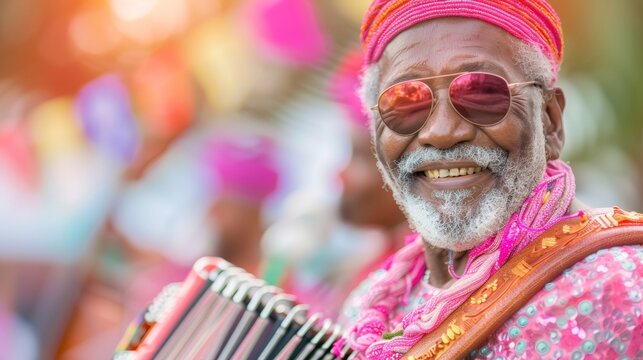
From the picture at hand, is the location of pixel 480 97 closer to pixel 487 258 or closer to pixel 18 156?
pixel 487 258

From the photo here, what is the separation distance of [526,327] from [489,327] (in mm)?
83

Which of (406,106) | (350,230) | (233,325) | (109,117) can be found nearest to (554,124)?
(406,106)

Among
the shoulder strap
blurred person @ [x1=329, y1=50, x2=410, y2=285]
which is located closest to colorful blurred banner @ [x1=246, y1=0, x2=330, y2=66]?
blurred person @ [x1=329, y1=50, x2=410, y2=285]

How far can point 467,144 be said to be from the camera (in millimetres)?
1980

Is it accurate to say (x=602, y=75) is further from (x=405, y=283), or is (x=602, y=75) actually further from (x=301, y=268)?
(x=405, y=283)

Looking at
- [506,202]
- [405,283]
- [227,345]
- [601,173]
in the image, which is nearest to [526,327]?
[506,202]

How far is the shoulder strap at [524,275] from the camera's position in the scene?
71.7 inches

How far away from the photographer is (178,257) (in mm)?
6219

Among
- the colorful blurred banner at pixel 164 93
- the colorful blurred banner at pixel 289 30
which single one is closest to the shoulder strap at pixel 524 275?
the colorful blurred banner at pixel 289 30

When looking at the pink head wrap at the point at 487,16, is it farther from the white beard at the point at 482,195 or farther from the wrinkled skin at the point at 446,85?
the white beard at the point at 482,195

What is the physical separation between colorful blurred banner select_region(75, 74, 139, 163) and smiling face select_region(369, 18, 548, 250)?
4.75 m

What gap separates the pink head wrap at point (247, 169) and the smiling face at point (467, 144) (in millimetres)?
3453

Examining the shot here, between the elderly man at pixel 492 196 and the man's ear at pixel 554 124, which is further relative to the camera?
the man's ear at pixel 554 124

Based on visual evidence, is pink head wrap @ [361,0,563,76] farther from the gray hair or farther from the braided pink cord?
the braided pink cord
